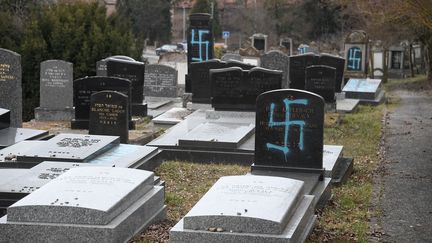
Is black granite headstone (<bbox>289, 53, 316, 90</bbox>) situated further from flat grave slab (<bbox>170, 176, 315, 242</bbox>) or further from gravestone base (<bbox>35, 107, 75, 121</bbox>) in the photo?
flat grave slab (<bbox>170, 176, 315, 242</bbox>)

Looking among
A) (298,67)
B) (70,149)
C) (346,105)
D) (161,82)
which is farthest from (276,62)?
(70,149)

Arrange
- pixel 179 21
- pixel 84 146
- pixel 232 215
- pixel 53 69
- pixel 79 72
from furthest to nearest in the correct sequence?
pixel 179 21 → pixel 79 72 → pixel 53 69 → pixel 84 146 → pixel 232 215

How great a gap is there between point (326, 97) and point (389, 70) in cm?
2141

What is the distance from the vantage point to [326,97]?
18.2 meters

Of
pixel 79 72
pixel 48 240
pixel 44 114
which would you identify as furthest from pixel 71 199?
pixel 79 72

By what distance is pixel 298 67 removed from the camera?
19766 mm

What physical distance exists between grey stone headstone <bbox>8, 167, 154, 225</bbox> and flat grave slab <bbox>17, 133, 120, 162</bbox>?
2.36 meters

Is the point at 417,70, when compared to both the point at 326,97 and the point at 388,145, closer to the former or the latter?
the point at 326,97

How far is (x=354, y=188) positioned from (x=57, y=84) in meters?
8.26

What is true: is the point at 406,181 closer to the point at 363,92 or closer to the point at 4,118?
the point at 4,118

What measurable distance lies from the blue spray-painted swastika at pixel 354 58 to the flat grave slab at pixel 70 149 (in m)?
18.2

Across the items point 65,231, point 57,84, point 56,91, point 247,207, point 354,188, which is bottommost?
point 354,188

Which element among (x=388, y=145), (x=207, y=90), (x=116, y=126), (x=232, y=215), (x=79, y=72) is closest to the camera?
(x=232, y=215)

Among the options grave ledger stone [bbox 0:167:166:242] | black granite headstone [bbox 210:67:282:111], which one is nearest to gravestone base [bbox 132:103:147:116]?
black granite headstone [bbox 210:67:282:111]
